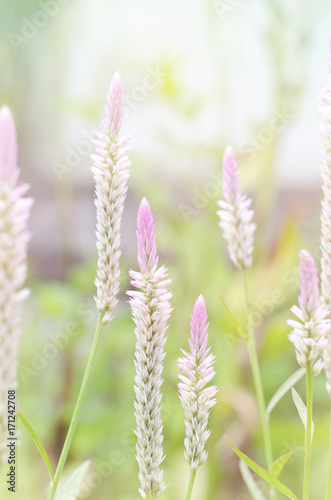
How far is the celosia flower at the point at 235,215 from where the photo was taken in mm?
344

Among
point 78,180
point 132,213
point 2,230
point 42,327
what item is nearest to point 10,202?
point 2,230

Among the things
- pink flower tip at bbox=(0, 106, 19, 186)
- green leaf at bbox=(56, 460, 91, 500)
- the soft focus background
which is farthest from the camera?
the soft focus background

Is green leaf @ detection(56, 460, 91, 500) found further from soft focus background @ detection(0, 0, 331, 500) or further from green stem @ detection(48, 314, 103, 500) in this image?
soft focus background @ detection(0, 0, 331, 500)

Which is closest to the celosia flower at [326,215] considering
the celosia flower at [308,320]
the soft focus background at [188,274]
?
the celosia flower at [308,320]

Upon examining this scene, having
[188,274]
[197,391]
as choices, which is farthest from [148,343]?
[188,274]

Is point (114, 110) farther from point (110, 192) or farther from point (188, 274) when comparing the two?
point (188, 274)

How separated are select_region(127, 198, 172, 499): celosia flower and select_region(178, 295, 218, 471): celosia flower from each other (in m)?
0.01

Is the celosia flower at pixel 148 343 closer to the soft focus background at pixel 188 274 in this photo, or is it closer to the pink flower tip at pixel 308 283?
the pink flower tip at pixel 308 283

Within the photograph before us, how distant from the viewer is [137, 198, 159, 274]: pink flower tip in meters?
0.27

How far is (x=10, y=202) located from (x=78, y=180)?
1.89m

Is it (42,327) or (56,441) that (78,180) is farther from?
(56,441)

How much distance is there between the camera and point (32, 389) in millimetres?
1201

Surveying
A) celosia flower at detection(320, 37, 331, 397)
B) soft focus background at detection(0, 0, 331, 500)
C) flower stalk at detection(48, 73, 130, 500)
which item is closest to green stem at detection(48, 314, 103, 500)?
flower stalk at detection(48, 73, 130, 500)

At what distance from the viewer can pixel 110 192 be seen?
0.87 feet
